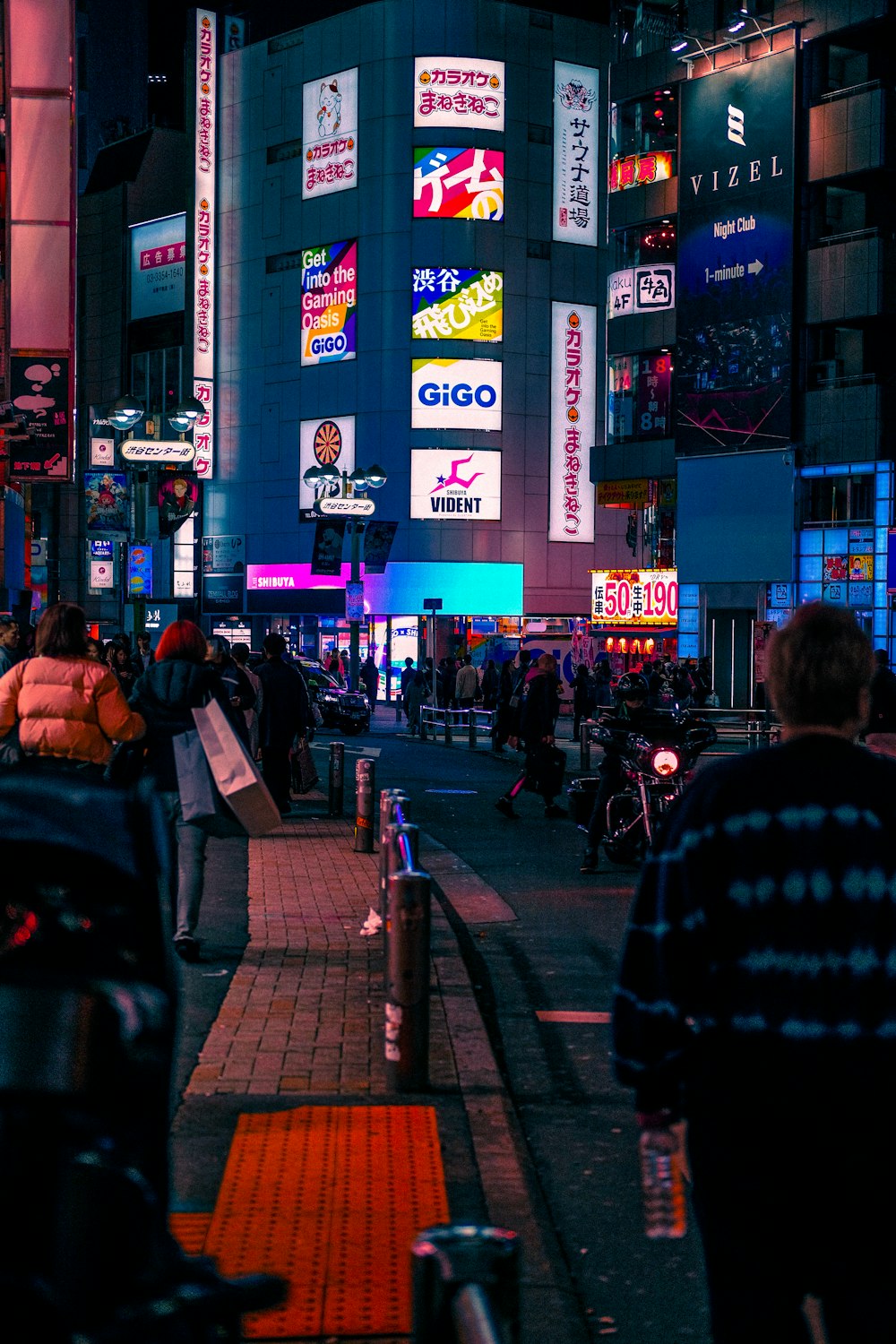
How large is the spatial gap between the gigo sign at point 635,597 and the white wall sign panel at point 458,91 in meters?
18.6

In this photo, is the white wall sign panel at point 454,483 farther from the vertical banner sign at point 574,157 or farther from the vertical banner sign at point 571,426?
the vertical banner sign at point 574,157

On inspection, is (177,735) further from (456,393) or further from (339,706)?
(456,393)

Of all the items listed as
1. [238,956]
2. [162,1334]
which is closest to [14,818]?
[162,1334]

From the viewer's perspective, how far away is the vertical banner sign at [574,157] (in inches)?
2422

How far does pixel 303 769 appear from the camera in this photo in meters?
19.4

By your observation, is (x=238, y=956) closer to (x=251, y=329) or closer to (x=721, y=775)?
(x=721, y=775)

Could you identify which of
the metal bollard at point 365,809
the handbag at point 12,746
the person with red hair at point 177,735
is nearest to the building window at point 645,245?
the metal bollard at point 365,809

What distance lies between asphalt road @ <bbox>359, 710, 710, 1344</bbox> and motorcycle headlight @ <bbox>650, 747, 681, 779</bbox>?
98 cm

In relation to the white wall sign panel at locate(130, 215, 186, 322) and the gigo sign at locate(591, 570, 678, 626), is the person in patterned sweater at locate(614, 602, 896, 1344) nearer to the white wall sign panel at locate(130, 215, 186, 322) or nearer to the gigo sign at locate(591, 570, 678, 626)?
the gigo sign at locate(591, 570, 678, 626)

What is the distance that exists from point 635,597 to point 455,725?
14450 millimetres

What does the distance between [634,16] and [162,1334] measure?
2282 inches

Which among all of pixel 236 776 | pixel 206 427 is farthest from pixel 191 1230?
pixel 206 427

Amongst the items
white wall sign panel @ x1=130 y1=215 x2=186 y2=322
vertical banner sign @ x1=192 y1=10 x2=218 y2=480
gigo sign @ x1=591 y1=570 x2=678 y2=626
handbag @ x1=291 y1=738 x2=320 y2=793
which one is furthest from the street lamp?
white wall sign panel @ x1=130 y1=215 x2=186 y2=322

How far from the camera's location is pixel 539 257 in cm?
6122
